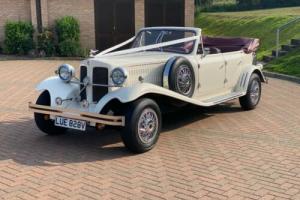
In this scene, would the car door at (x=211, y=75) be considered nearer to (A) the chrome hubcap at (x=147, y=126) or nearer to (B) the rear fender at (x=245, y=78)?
(B) the rear fender at (x=245, y=78)

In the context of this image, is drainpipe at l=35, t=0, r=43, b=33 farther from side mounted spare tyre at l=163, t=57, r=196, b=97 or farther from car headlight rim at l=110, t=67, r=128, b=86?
car headlight rim at l=110, t=67, r=128, b=86

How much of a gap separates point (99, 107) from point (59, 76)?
1.27 meters

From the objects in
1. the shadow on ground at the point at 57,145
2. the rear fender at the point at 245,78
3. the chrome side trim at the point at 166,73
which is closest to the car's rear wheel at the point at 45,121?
the shadow on ground at the point at 57,145

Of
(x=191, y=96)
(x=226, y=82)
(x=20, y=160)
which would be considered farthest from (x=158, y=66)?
(x=20, y=160)

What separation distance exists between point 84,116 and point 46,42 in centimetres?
1296

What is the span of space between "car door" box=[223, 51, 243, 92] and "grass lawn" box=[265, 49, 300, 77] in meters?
5.14

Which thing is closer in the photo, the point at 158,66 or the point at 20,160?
the point at 20,160

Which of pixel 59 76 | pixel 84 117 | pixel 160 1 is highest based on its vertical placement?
pixel 160 1

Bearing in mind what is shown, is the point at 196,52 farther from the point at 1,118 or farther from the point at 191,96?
the point at 1,118

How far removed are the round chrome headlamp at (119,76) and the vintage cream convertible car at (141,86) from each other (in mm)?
14

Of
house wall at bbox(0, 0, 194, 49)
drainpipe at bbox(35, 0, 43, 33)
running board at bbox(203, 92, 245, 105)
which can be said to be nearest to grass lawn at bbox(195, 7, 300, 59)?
house wall at bbox(0, 0, 194, 49)

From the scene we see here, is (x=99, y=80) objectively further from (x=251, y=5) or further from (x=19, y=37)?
(x=251, y=5)

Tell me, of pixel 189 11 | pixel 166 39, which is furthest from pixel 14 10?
pixel 166 39

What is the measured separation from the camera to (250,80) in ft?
30.5
